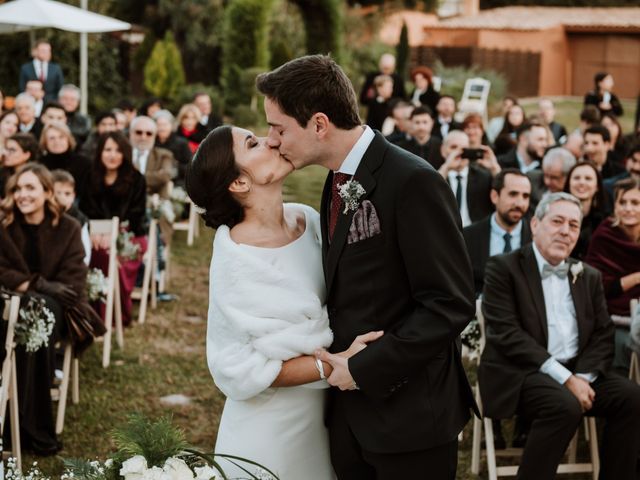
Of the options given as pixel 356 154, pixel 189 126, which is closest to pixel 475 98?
pixel 189 126

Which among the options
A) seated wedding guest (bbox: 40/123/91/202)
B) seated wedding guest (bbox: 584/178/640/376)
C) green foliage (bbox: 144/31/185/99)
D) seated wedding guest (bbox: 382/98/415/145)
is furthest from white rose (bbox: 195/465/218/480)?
green foliage (bbox: 144/31/185/99)

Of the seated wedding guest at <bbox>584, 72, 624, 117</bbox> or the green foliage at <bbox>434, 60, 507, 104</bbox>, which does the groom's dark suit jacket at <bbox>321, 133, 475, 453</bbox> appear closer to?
the seated wedding guest at <bbox>584, 72, 624, 117</bbox>

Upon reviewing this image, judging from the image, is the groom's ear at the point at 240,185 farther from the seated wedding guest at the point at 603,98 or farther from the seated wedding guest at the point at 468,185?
the seated wedding guest at the point at 603,98

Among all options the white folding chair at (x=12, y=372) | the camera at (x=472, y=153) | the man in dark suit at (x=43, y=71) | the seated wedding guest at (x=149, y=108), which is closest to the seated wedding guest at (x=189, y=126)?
the seated wedding guest at (x=149, y=108)

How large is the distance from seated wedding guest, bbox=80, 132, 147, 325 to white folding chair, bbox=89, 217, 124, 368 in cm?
41

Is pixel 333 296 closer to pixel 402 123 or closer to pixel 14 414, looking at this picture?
pixel 14 414

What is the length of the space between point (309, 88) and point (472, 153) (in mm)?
5681

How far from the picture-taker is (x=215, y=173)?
3111mm

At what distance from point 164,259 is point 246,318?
626 centimetres

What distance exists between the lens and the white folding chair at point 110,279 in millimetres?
7121

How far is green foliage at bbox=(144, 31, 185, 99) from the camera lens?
24.1m

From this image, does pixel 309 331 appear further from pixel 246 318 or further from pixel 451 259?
pixel 451 259

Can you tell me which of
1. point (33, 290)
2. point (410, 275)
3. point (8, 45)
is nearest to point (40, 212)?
point (33, 290)

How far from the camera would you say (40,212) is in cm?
608
